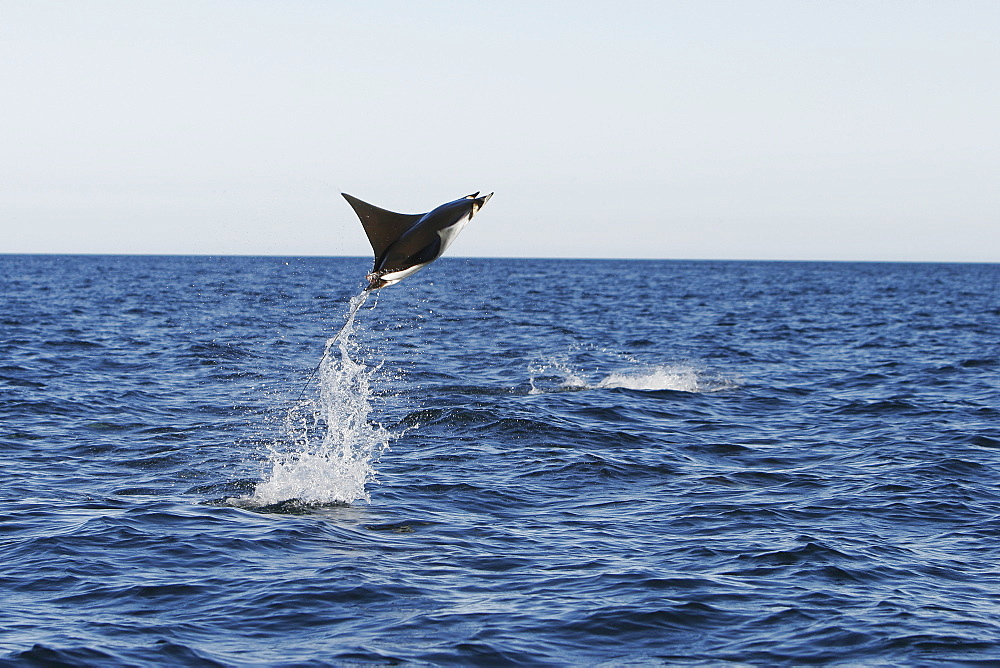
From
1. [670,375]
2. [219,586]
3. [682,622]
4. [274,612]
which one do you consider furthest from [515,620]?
[670,375]

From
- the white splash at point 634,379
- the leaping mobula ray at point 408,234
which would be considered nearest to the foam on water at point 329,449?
the leaping mobula ray at point 408,234

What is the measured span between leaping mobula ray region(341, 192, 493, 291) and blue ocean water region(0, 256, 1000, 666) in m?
0.52

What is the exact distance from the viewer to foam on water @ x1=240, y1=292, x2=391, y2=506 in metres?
12.3

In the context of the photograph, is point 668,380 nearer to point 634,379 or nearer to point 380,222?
point 634,379

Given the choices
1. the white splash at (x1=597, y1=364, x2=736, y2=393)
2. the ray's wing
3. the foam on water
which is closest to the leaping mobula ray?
A: the ray's wing

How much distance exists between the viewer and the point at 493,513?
1185 cm

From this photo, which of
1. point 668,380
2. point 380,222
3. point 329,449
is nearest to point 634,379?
point 668,380

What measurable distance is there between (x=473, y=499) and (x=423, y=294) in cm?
5851

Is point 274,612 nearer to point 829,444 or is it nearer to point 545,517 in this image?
point 545,517

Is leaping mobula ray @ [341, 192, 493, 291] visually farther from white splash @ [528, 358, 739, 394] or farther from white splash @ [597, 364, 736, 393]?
white splash @ [597, 364, 736, 393]

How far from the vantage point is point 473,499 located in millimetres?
12453

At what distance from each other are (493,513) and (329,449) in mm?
3371

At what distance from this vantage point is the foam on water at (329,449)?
12312 mm

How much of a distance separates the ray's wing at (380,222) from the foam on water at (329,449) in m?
0.77
